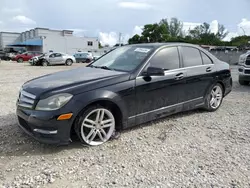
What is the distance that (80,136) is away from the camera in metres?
3.34

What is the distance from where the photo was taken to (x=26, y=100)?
3377 mm

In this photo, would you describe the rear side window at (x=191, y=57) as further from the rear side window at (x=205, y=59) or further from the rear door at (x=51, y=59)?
the rear door at (x=51, y=59)

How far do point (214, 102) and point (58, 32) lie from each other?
64403 millimetres

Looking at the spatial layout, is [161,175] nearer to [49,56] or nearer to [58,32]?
[49,56]

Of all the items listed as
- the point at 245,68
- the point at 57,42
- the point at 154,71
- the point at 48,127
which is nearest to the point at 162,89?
the point at 154,71

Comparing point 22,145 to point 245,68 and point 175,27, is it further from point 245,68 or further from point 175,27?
point 175,27

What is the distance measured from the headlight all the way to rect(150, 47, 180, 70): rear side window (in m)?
1.61

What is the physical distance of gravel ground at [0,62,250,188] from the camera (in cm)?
268

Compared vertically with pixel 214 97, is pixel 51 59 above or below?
above

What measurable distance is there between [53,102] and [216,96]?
12.1ft

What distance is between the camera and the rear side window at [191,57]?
4.59 meters

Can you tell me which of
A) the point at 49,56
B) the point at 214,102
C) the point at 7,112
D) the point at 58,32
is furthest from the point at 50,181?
the point at 58,32

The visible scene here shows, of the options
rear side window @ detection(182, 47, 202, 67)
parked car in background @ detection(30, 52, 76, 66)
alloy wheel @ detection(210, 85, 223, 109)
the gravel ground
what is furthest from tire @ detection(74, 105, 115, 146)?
parked car in background @ detection(30, 52, 76, 66)

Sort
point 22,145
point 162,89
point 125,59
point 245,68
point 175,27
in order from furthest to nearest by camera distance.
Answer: point 175,27
point 245,68
point 125,59
point 162,89
point 22,145
